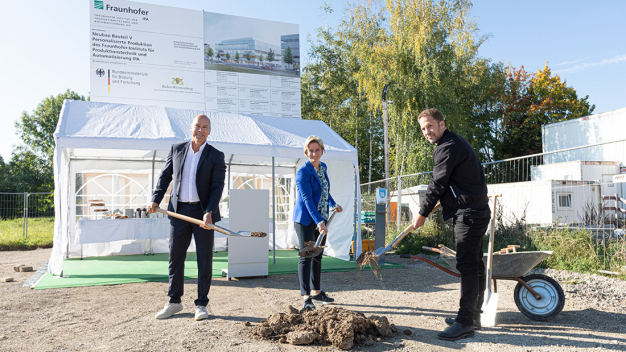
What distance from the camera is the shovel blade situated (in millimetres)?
3402

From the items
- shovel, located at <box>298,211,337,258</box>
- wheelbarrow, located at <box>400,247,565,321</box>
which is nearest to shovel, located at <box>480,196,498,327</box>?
wheelbarrow, located at <box>400,247,565,321</box>

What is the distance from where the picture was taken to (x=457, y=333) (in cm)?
322

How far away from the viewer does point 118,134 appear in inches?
262

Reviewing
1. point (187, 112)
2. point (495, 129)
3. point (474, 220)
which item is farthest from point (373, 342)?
point (495, 129)

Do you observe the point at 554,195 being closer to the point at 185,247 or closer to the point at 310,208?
the point at 310,208

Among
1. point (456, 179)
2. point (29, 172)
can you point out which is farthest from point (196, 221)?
point (29, 172)

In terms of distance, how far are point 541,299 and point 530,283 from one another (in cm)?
15

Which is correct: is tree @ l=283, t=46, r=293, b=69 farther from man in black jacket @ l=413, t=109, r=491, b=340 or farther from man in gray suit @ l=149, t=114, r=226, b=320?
man in black jacket @ l=413, t=109, r=491, b=340

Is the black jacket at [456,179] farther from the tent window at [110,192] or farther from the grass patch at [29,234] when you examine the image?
the grass patch at [29,234]

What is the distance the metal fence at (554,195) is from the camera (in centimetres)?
721

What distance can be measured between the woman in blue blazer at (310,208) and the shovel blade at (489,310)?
59.5 inches

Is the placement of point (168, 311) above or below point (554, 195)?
below

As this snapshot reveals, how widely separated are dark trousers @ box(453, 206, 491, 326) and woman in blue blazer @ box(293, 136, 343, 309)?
1304 millimetres

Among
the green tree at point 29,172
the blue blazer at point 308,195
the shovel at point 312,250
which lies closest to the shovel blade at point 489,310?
the shovel at point 312,250
